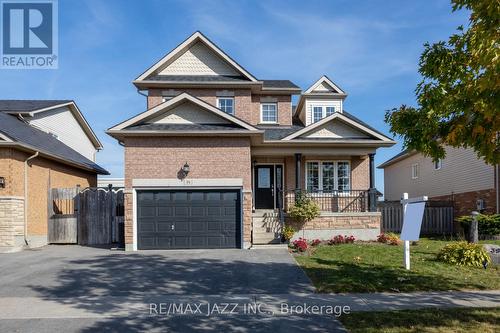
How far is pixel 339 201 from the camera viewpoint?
1797 cm

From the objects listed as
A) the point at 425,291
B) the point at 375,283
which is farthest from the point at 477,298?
the point at 375,283

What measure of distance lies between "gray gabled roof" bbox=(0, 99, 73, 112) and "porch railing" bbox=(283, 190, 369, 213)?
46.0 ft

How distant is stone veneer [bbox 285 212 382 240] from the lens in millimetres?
16031

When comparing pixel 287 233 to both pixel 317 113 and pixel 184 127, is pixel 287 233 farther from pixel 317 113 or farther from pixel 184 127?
pixel 317 113

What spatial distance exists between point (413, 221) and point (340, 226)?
610 centimetres

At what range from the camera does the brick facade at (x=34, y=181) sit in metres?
15.0

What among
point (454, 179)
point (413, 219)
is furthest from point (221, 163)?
point (454, 179)

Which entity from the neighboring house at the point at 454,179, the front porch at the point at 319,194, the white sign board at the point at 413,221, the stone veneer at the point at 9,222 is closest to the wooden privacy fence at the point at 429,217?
Result: the neighboring house at the point at 454,179

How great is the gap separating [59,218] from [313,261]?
11.2 meters

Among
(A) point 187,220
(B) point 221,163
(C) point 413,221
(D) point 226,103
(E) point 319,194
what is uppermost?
(D) point 226,103

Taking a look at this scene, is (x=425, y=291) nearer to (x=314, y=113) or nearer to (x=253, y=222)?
(x=253, y=222)

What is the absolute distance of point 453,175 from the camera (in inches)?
863

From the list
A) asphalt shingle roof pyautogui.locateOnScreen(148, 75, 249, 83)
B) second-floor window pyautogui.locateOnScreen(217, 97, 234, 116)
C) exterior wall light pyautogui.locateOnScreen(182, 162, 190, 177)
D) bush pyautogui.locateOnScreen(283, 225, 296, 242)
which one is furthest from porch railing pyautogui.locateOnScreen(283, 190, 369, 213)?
asphalt shingle roof pyautogui.locateOnScreen(148, 75, 249, 83)

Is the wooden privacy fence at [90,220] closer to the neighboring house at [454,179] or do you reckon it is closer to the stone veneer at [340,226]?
the stone veneer at [340,226]
